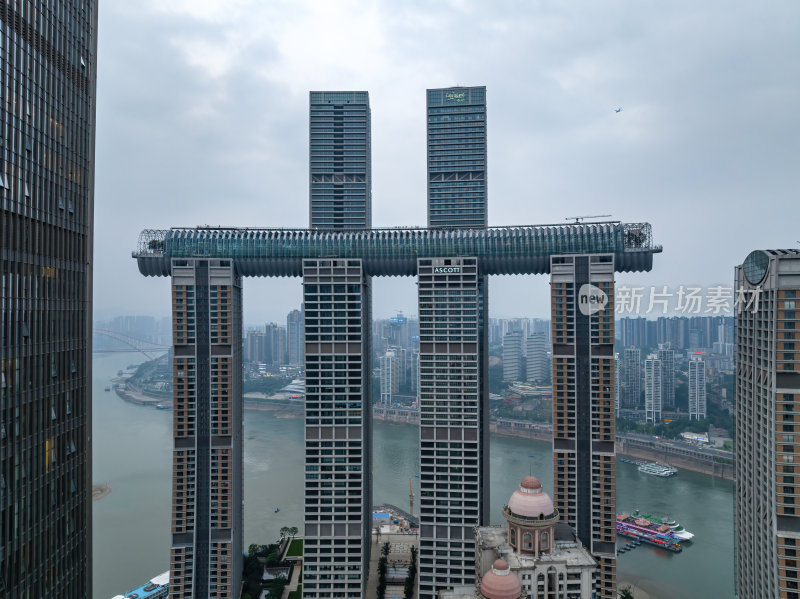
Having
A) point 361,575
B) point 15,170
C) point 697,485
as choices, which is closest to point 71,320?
point 15,170

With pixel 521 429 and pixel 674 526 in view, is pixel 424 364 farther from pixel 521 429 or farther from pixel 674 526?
pixel 521 429

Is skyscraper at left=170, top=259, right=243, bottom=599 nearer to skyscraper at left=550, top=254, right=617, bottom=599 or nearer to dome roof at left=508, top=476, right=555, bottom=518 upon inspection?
dome roof at left=508, top=476, right=555, bottom=518

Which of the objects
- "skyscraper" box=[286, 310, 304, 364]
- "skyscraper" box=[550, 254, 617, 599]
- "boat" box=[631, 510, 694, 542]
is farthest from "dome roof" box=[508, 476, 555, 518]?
"skyscraper" box=[286, 310, 304, 364]

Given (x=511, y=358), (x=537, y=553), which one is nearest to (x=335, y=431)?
(x=537, y=553)

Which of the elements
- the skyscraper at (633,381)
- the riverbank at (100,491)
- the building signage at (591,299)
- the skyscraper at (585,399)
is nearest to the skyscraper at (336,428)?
the skyscraper at (585,399)

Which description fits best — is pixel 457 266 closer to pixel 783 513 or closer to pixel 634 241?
pixel 634 241

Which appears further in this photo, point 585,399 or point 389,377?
point 389,377
